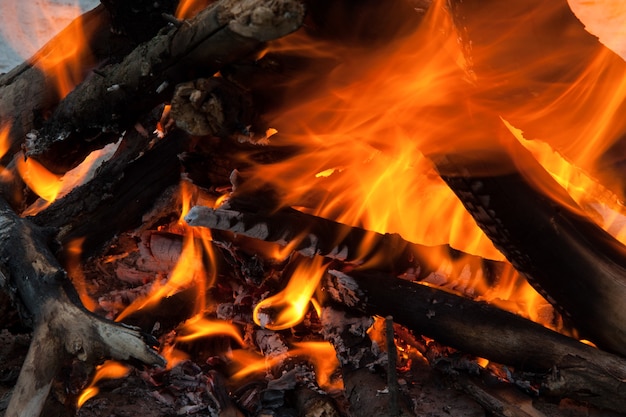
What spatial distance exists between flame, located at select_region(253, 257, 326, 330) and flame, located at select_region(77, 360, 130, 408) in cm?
58

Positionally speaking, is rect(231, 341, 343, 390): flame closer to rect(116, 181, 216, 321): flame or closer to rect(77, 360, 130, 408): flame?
rect(116, 181, 216, 321): flame

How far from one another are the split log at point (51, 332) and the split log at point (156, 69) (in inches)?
25.0

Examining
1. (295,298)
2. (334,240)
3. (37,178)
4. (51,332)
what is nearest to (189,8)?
(37,178)

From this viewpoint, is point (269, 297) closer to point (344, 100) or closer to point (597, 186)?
point (344, 100)

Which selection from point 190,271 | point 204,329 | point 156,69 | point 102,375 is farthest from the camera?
point 190,271

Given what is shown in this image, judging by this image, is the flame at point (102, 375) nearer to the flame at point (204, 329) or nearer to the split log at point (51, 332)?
the flame at point (204, 329)

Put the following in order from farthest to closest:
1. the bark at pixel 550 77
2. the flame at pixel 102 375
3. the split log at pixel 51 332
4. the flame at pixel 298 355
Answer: the flame at pixel 298 355 → the flame at pixel 102 375 → the bark at pixel 550 77 → the split log at pixel 51 332

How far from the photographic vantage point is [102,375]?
7.83 ft

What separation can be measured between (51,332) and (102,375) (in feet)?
1.78

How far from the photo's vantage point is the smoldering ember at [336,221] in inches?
77.2

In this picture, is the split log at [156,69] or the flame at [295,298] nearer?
the split log at [156,69]

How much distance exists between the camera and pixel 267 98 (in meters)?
2.13

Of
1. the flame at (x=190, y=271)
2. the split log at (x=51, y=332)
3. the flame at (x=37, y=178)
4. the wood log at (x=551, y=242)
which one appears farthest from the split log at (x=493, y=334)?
the flame at (x=37, y=178)

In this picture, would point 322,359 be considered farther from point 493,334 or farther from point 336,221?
point 493,334
